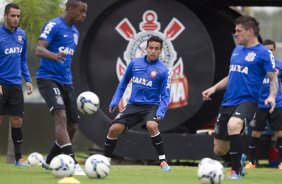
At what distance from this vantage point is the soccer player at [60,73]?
13.7 m

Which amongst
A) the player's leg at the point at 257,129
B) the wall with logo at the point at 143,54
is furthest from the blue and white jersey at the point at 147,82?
the wall with logo at the point at 143,54

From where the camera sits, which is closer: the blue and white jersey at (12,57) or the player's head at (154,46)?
the player's head at (154,46)

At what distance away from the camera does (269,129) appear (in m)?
20.1

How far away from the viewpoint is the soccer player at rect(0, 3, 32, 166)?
16.2m

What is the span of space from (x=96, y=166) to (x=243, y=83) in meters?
2.58

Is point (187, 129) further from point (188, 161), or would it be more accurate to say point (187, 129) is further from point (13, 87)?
point (13, 87)

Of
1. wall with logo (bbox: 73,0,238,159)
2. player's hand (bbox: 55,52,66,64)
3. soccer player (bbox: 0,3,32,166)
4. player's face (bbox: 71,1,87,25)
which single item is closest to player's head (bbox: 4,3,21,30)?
soccer player (bbox: 0,3,32,166)

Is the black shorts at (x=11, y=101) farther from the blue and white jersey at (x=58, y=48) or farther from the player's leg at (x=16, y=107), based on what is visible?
the blue and white jersey at (x=58, y=48)

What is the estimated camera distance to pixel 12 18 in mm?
16234

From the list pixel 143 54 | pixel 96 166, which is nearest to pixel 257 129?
pixel 143 54

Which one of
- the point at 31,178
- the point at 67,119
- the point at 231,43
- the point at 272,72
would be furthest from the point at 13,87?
the point at 231,43

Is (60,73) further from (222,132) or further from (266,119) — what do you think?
(266,119)

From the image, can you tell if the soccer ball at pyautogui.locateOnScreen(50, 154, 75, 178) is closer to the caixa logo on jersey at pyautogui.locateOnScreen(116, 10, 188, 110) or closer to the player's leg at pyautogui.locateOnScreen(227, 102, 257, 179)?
the player's leg at pyautogui.locateOnScreen(227, 102, 257, 179)

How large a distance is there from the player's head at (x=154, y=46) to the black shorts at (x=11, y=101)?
2.30 meters
